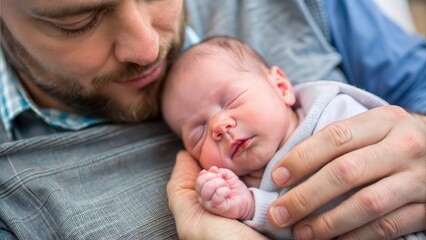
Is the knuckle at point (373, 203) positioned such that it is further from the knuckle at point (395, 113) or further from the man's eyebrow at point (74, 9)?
the man's eyebrow at point (74, 9)

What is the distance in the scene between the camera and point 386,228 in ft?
2.84

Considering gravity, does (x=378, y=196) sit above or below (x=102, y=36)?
below

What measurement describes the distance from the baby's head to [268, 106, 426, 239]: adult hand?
0.12 m

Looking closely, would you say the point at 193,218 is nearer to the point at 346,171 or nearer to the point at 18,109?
the point at 346,171

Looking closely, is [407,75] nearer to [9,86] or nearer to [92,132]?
[92,132]

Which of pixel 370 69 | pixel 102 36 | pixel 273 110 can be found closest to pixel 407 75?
pixel 370 69

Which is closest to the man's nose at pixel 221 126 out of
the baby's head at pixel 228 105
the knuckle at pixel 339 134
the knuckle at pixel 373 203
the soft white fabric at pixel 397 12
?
the baby's head at pixel 228 105

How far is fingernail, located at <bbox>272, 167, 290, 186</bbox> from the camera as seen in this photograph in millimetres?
899

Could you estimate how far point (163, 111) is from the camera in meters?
1.20

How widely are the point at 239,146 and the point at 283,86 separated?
0.74ft

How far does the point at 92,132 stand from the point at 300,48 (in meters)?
0.64

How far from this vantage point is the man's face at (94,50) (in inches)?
40.4

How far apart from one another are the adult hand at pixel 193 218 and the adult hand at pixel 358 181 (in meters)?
0.07

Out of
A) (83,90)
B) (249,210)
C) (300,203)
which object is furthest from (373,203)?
(83,90)
